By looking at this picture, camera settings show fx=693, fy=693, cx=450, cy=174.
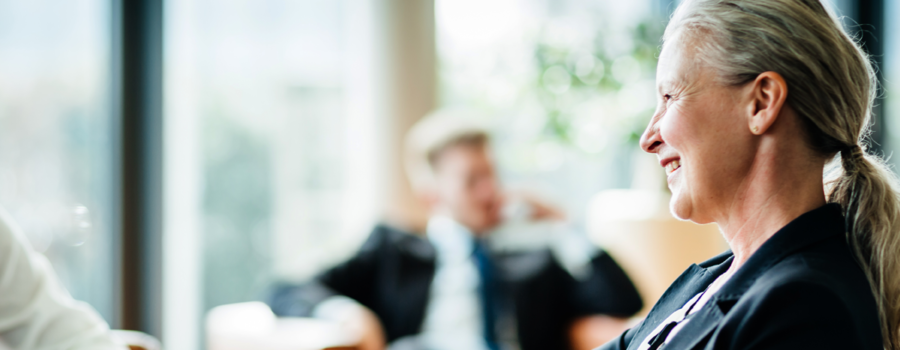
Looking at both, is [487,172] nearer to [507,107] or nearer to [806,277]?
[507,107]

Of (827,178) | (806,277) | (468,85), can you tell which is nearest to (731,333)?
(806,277)

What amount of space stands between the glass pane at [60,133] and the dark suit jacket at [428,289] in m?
0.74

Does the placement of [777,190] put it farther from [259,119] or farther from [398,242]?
[259,119]

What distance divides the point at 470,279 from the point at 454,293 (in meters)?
0.07

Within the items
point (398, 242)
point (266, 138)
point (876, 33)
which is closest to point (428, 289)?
point (398, 242)

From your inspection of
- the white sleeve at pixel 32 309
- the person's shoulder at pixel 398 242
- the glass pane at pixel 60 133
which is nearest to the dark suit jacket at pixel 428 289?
the person's shoulder at pixel 398 242

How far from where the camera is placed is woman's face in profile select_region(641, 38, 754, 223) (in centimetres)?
86

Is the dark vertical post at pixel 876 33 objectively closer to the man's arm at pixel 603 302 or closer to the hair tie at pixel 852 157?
the man's arm at pixel 603 302

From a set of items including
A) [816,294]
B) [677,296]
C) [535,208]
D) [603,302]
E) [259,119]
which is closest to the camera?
[816,294]

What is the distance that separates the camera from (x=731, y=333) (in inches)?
30.0

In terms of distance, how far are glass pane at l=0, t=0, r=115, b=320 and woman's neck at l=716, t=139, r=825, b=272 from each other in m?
2.06

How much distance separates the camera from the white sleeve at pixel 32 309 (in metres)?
1.09

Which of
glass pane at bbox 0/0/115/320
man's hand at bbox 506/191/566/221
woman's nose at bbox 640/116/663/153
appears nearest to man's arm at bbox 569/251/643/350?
man's hand at bbox 506/191/566/221

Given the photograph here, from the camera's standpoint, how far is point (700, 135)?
88cm
